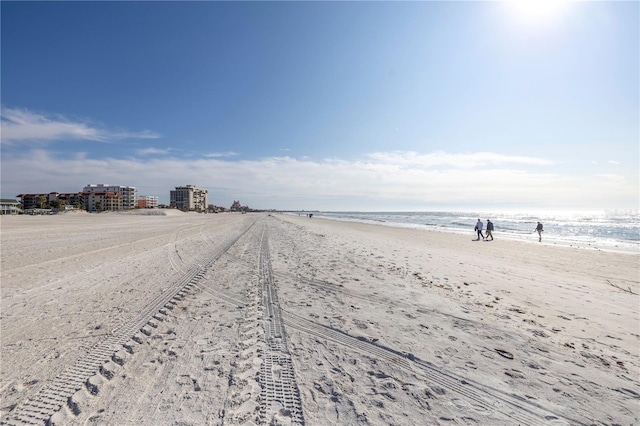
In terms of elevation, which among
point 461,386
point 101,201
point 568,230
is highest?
point 101,201

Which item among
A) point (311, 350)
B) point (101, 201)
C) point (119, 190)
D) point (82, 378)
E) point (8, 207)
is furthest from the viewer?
point (119, 190)

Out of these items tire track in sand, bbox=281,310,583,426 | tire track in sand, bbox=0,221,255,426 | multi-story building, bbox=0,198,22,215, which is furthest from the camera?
multi-story building, bbox=0,198,22,215

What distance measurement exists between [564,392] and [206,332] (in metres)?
5.09

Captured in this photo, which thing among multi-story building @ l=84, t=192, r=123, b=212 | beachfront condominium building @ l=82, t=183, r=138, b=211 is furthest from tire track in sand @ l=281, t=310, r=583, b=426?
beachfront condominium building @ l=82, t=183, r=138, b=211

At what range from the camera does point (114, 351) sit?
3.94m

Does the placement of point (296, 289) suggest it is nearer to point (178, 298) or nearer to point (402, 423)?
point (178, 298)

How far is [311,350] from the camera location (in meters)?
4.16

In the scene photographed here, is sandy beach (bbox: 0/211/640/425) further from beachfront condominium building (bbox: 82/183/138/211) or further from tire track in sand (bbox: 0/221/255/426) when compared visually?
beachfront condominium building (bbox: 82/183/138/211)

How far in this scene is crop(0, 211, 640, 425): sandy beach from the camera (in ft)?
9.65

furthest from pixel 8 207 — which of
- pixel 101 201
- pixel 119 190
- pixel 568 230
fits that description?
pixel 568 230

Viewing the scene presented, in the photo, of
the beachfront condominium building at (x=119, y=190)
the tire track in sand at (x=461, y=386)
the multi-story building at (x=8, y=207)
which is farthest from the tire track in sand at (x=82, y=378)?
the beachfront condominium building at (x=119, y=190)

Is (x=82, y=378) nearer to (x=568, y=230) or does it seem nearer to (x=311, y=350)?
(x=311, y=350)

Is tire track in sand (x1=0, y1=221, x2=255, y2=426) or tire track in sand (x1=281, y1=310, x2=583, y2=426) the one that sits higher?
tire track in sand (x1=0, y1=221, x2=255, y2=426)

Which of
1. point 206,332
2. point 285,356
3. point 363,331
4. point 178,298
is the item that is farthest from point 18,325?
point 363,331
